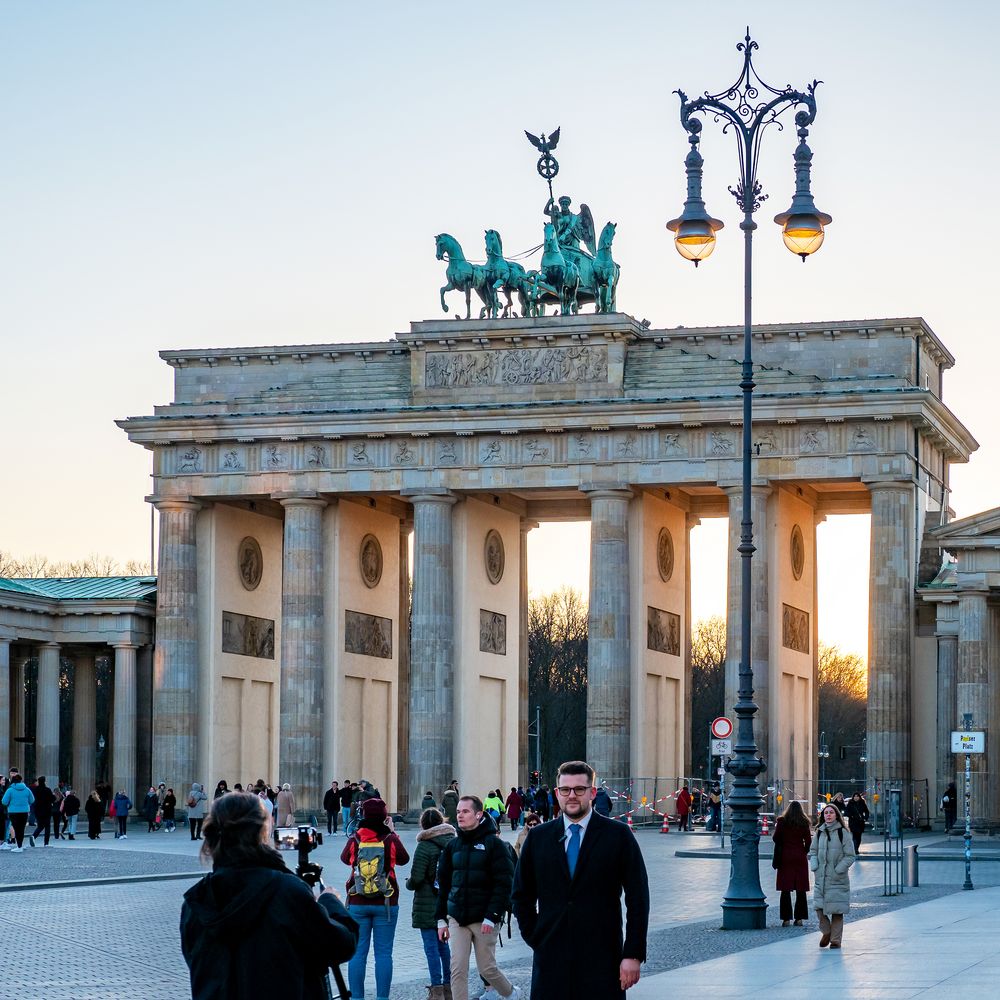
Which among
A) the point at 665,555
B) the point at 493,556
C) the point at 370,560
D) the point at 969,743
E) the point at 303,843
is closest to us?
the point at 303,843

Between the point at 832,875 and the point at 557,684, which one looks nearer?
the point at 832,875

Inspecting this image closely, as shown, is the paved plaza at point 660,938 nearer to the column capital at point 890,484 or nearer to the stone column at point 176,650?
the column capital at point 890,484

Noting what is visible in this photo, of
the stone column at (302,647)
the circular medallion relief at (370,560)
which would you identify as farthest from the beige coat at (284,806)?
the circular medallion relief at (370,560)

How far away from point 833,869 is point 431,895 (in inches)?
271

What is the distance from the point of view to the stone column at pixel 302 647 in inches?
2633

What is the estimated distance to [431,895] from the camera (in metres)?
18.7

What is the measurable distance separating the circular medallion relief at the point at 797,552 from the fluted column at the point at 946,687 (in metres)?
6.17

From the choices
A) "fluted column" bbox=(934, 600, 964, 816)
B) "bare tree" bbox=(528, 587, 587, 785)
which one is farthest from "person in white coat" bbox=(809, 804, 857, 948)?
"bare tree" bbox=(528, 587, 587, 785)

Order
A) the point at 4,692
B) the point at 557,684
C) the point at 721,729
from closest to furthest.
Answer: the point at 721,729, the point at 4,692, the point at 557,684

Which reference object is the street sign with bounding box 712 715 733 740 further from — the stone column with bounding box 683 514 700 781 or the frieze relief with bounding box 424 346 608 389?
the stone column with bounding box 683 514 700 781

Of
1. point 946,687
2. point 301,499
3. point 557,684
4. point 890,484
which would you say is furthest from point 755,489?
point 557,684

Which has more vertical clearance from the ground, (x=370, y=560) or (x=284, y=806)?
(x=370, y=560)

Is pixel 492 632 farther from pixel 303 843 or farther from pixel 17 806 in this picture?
pixel 303 843

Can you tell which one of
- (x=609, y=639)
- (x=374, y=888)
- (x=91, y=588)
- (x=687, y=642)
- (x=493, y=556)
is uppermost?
(x=493, y=556)
